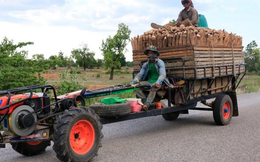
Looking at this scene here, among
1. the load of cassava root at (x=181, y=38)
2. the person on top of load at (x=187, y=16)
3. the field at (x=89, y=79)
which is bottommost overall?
the field at (x=89, y=79)

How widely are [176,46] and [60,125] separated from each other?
13.7 ft

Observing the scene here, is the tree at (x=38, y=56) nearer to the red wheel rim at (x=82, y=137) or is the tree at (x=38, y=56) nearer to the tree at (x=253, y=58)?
the red wheel rim at (x=82, y=137)

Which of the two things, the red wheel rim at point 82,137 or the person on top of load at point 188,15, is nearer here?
the red wheel rim at point 82,137

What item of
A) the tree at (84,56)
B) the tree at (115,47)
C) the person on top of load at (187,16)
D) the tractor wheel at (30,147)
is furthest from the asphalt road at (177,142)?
the tree at (84,56)

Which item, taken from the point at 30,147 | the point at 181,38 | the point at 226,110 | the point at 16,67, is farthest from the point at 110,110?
the point at 16,67

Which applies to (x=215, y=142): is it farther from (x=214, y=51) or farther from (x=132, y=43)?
(x=132, y=43)

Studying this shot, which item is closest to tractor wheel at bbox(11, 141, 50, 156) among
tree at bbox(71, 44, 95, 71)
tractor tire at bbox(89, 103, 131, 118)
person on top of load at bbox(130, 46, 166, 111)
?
tractor tire at bbox(89, 103, 131, 118)

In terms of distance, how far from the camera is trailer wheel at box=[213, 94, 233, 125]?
8797mm

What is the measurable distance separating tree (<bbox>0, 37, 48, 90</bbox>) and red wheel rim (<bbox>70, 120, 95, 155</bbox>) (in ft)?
19.1

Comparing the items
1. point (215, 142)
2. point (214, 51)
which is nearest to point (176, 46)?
point (214, 51)

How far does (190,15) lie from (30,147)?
5.93 meters

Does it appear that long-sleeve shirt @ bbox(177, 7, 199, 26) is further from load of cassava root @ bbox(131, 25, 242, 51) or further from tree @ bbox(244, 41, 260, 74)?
tree @ bbox(244, 41, 260, 74)

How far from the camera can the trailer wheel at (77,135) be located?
5141 mm

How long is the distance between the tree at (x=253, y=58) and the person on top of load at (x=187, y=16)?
173 ft
